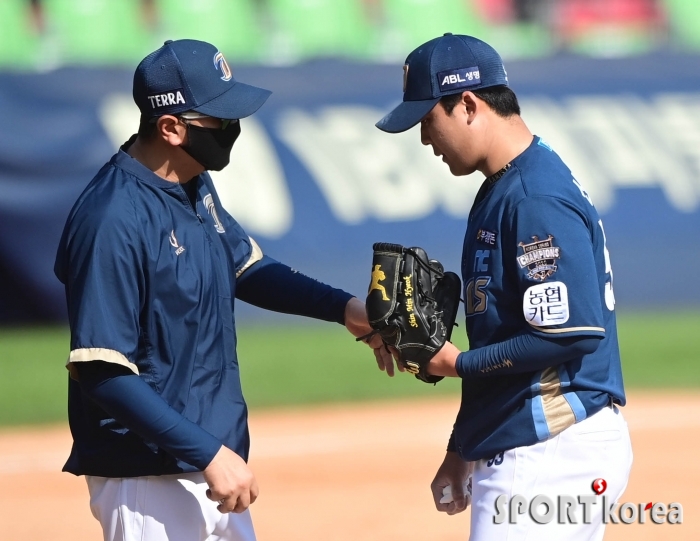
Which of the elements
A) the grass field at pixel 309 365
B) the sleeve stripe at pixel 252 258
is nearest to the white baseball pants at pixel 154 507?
the sleeve stripe at pixel 252 258

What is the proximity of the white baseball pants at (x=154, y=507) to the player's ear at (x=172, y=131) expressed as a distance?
1.06 metres

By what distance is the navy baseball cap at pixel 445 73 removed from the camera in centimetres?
319

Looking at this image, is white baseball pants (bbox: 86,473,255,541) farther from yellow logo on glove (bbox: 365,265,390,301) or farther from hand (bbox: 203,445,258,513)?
yellow logo on glove (bbox: 365,265,390,301)

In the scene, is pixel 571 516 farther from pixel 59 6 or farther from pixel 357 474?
pixel 59 6

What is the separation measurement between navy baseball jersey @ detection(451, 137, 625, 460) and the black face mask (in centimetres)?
85

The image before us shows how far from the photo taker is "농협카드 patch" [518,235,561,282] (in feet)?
9.66

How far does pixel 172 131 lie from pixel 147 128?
0.31 ft

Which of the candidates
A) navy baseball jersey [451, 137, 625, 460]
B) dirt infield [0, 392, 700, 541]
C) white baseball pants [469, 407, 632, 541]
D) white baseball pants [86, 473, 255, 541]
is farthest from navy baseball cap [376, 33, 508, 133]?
dirt infield [0, 392, 700, 541]

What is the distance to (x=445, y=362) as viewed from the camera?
3227mm

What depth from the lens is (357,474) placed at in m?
7.08

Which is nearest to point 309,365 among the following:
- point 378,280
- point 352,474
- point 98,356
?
point 352,474

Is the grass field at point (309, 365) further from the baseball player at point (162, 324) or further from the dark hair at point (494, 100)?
the dark hair at point (494, 100)

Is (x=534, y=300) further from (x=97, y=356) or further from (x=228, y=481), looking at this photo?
(x=97, y=356)

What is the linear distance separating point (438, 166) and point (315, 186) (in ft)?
5.02
